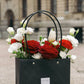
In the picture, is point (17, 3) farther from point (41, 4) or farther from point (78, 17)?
point (78, 17)

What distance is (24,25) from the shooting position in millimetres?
3594

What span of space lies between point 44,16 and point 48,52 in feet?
74.4

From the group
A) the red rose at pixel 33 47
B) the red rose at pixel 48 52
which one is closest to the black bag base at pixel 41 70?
the red rose at pixel 48 52

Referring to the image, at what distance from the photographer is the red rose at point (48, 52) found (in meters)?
3.34

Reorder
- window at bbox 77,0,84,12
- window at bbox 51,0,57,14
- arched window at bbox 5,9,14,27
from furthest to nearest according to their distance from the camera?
arched window at bbox 5,9,14,27 < window at bbox 51,0,57,14 < window at bbox 77,0,84,12

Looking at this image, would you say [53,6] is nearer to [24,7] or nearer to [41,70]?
[24,7]

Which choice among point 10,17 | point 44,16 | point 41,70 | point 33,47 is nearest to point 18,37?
point 33,47

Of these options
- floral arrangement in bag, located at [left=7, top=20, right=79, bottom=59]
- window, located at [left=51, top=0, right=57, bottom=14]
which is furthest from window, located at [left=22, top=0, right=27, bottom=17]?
floral arrangement in bag, located at [left=7, top=20, right=79, bottom=59]

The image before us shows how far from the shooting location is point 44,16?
2588cm

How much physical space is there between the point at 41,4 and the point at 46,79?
77.6 ft

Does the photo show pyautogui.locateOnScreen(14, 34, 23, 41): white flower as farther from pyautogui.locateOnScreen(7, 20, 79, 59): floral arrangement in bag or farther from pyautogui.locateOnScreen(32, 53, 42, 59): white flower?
pyautogui.locateOnScreen(32, 53, 42, 59): white flower

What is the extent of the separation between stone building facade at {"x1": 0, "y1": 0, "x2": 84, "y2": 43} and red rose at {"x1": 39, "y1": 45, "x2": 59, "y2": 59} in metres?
18.8

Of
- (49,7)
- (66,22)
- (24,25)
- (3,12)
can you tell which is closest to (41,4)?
(49,7)

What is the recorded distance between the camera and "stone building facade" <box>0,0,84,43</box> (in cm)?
2345
